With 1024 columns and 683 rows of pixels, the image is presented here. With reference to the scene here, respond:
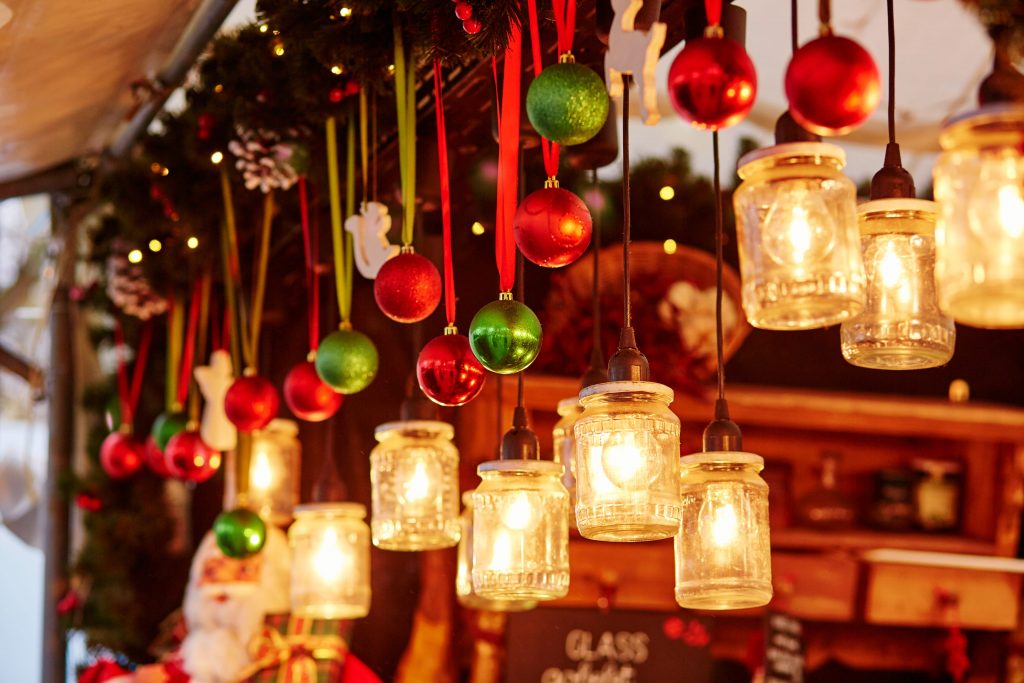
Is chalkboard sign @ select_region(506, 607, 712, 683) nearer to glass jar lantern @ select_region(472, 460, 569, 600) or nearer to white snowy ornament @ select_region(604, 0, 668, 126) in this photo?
glass jar lantern @ select_region(472, 460, 569, 600)

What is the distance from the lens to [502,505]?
2.08 meters

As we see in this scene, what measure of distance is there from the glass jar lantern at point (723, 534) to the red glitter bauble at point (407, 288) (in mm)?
503

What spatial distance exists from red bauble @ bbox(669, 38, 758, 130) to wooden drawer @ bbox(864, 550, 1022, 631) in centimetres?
265

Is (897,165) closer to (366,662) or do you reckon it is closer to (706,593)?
(706,593)

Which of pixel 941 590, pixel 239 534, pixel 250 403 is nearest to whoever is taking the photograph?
pixel 250 403

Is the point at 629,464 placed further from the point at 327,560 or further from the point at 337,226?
the point at 327,560

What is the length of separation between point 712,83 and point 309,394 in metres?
1.53

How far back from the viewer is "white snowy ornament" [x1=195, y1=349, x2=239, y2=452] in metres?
3.60

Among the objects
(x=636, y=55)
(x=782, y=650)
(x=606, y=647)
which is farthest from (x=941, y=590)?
(x=636, y=55)

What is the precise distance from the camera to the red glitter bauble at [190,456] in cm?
355

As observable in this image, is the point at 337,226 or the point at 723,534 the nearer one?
the point at 723,534

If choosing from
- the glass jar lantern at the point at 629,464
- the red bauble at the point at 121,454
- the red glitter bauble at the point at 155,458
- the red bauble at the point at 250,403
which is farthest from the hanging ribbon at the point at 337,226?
the red bauble at the point at 121,454

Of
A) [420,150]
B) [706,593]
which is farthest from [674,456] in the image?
[420,150]

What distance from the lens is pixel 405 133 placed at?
245cm
